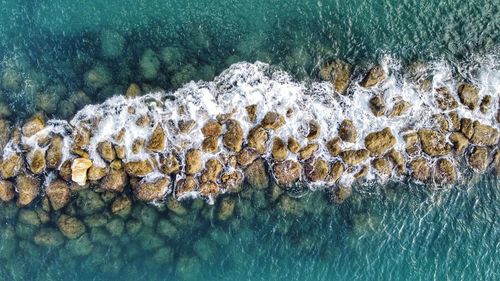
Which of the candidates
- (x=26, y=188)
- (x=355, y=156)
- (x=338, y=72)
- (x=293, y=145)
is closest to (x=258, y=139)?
(x=293, y=145)

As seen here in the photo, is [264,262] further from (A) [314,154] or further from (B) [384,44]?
(B) [384,44]

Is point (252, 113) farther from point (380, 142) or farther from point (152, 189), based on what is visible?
point (380, 142)

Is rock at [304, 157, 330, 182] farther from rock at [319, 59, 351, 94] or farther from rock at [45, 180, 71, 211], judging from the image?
rock at [45, 180, 71, 211]

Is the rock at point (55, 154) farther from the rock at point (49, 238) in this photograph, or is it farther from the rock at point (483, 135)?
the rock at point (483, 135)

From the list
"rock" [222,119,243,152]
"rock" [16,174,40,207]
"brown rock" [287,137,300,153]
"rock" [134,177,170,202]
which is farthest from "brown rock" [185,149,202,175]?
"rock" [16,174,40,207]

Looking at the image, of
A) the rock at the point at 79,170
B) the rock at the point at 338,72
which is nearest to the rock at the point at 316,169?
the rock at the point at 338,72

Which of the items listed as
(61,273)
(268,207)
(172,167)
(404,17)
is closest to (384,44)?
(404,17)
